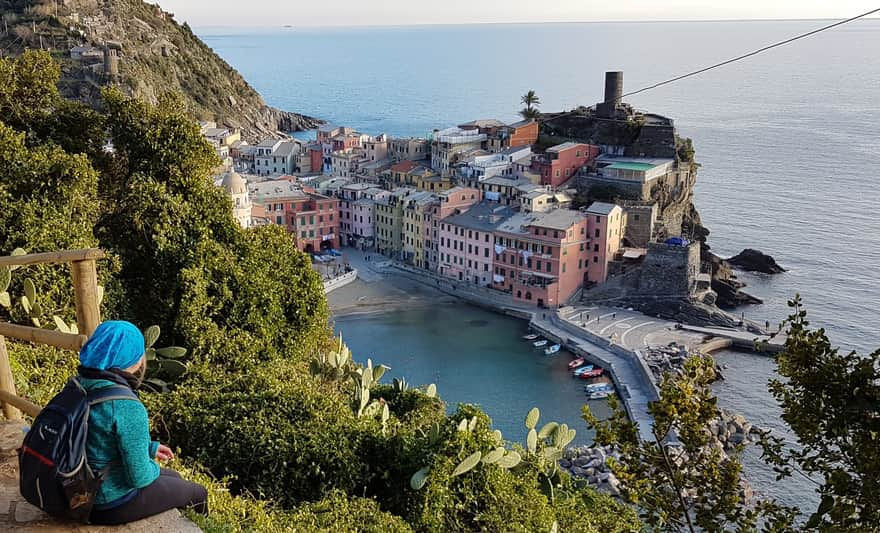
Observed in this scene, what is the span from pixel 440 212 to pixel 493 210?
91.3 inches

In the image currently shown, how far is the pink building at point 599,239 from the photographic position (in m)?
31.3

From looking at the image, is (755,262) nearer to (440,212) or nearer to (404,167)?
(440,212)

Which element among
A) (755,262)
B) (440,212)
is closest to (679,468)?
(440,212)

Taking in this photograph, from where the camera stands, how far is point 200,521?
3.37m

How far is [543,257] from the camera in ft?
99.3

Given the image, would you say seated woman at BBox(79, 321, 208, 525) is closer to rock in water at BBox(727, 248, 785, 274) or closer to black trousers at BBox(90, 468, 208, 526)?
black trousers at BBox(90, 468, 208, 526)

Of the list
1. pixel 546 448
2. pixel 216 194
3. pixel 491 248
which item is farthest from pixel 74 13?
pixel 546 448

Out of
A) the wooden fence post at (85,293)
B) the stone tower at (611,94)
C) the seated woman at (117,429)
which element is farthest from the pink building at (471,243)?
the seated woman at (117,429)

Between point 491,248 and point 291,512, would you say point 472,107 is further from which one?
point 291,512

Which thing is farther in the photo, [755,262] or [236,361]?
[755,262]

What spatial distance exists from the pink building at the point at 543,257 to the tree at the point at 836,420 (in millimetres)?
26214

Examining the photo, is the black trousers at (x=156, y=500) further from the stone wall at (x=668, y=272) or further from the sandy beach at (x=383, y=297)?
the stone wall at (x=668, y=272)

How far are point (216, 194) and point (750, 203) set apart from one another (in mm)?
41780

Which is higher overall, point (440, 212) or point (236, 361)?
point (236, 361)
